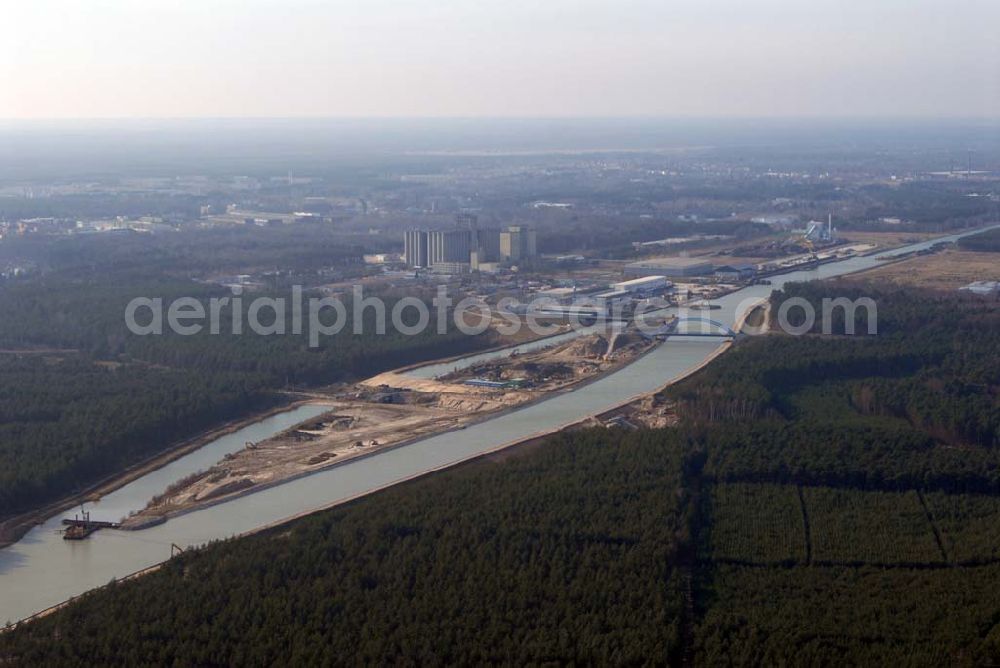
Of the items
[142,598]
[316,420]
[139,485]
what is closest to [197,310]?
[316,420]

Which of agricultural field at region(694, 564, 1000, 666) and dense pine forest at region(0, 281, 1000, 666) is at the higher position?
dense pine forest at region(0, 281, 1000, 666)

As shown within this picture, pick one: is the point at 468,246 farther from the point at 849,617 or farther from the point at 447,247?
the point at 849,617

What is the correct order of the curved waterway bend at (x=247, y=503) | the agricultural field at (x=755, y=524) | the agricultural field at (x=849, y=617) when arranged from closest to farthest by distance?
the agricultural field at (x=849, y=617) < the agricultural field at (x=755, y=524) < the curved waterway bend at (x=247, y=503)

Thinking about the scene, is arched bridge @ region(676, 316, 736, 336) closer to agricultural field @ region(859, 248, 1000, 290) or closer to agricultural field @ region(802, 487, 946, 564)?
agricultural field @ region(859, 248, 1000, 290)

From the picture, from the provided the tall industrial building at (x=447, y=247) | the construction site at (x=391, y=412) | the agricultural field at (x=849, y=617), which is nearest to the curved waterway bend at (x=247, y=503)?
the construction site at (x=391, y=412)

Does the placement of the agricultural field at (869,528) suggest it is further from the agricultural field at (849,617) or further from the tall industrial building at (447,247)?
the tall industrial building at (447,247)

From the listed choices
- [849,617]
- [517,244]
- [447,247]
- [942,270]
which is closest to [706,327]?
[942,270]

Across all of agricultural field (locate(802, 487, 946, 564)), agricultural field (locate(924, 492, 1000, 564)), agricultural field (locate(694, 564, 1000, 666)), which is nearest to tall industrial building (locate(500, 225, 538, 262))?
agricultural field (locate(802, 487, 946, 564))
